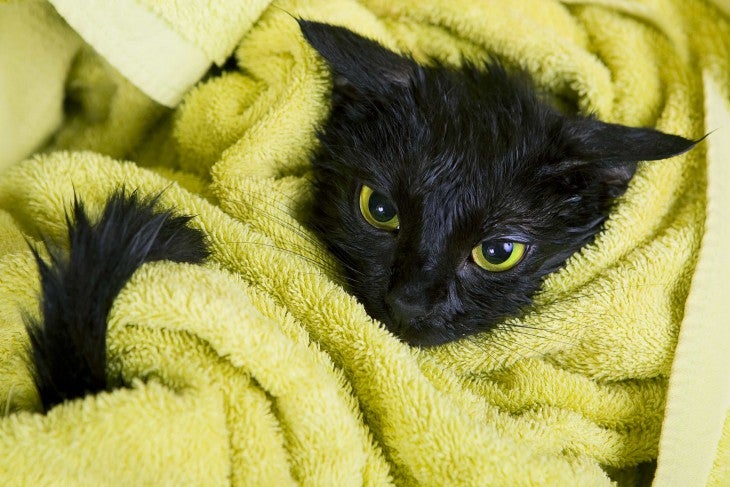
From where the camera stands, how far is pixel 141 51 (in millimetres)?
1410

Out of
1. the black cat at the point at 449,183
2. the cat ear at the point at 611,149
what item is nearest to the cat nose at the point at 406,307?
the black cat at the point at 449,183

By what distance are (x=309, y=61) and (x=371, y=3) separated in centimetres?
33

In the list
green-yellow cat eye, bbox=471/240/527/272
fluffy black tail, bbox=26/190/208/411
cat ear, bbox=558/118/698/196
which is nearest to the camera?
fluffy black tail, bbox=26/190/208/411

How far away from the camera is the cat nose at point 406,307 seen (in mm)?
1206

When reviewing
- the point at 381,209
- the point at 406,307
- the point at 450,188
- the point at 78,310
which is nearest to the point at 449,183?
the point at 450,188

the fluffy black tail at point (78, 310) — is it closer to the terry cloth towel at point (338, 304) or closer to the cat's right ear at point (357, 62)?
the terry cloth towel at point (338, 304)

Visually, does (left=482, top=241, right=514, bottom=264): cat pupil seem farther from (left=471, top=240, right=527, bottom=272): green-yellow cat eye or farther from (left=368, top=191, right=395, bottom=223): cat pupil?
(left=368, top=191, right=395, bottom=223): cat pupil

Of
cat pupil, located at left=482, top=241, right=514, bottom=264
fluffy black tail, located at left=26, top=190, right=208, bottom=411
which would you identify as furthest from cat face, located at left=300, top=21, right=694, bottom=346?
→ fluffy black tail, located at left=26, top=190, right=208, bottom=411

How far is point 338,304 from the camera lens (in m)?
1.18

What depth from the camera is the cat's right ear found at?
126 cm

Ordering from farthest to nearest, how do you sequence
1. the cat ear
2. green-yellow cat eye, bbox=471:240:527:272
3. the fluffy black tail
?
1. green-yellow cat eye, bbox=471:240:527:272
2. the cat ear
3. the fluffy black tail

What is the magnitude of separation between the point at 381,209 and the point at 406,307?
0.30m

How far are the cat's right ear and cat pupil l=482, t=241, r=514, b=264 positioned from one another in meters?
0.44

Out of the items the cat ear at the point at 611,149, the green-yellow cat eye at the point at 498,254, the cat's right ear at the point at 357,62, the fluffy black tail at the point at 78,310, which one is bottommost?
the fluffy black tail at the point at 78,310
